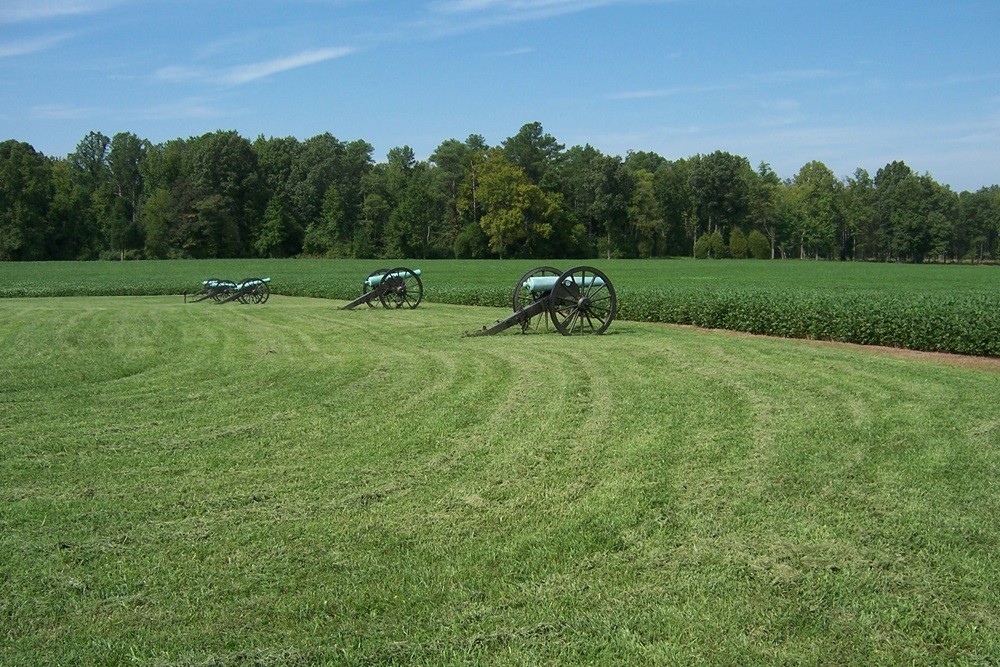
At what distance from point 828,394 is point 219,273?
166 ft

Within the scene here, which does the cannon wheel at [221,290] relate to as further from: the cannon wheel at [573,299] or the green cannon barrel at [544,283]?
the cannon wheel at [573,299]

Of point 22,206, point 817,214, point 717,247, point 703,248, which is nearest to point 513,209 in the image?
point 703,248

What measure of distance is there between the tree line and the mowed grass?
73057mm

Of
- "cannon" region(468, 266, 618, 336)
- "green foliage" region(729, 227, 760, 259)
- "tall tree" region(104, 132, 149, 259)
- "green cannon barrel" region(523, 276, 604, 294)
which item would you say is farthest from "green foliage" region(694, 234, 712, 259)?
"green cannon barrel" region(523, 276, 604, 294)

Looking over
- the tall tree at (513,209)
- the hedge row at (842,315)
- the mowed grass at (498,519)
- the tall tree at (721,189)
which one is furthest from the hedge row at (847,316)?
the tall tree at (721,189)

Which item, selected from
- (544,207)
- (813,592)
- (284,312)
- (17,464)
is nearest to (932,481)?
(813,592)

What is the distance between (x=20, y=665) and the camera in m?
3.68

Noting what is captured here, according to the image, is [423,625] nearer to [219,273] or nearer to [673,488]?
[673,488]

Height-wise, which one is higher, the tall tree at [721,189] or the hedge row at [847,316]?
the tall tree at [721,189]

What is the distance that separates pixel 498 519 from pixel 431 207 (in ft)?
279

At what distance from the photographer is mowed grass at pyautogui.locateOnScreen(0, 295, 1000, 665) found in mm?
3969

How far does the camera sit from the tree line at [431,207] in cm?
8269

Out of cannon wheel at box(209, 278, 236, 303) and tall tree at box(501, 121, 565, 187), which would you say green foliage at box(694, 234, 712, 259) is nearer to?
tall tree at box(501, 121, 565, 187)

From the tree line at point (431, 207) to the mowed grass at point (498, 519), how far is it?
73.1 meters
